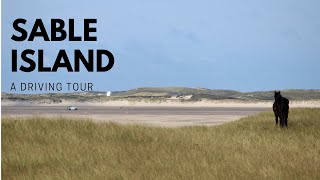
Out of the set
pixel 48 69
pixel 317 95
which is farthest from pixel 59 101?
pixel 48 69

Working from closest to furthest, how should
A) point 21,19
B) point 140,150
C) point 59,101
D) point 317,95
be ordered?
point 140,150, point 21,19, point 59,101, point 317,95

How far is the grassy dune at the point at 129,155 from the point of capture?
37.2 feet

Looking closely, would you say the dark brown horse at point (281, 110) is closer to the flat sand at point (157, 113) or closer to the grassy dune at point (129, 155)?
the grassy dune at point (129, 155)

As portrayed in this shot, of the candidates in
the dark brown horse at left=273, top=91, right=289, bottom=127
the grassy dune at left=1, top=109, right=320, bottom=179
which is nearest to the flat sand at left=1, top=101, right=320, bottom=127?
the grassy dune at left=1, top=109, right=320, bottom=179

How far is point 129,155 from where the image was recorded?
13961 mm

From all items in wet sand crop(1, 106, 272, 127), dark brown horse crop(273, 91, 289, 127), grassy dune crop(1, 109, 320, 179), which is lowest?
wet sand crop(1, 106, 272, 127)

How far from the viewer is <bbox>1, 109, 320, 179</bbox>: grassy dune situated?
11.4m

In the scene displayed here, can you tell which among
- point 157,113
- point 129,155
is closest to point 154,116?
point 157,113

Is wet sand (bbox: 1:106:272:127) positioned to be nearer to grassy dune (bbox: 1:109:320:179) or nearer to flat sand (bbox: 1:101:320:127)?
flat sand (bbox: 1:101:320:127)

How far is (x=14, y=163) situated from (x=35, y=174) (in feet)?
5.41

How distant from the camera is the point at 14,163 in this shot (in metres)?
13.1

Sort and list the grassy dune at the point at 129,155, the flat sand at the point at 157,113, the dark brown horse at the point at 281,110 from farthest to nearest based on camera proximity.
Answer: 1. the flat sand at the point at 157,113
2. the dark brown horse at the point at 281,110
3. the grassy dune at the point at 129,155

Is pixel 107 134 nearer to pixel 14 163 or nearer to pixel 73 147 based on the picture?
pixel 73 147

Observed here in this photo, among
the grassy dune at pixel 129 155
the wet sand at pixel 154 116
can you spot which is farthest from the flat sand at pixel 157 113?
the grassy dune at pixel 129 155
